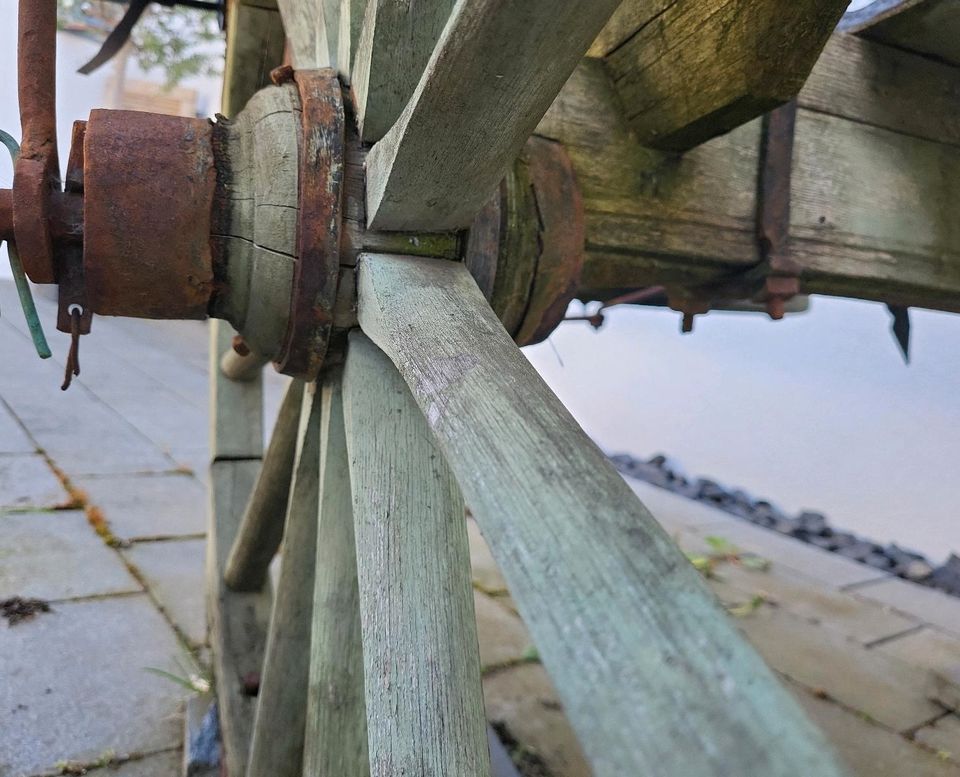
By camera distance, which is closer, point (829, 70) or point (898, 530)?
point (829, 70)

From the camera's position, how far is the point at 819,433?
131 inches

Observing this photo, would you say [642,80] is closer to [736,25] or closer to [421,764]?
[736,25]

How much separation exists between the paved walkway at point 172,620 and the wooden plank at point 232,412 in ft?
1.56

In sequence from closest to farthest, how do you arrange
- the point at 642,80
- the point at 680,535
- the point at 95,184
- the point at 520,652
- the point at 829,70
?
1. the point at 95,184
2. the point at 642,80
3. the point at 829,70
4. the point at 520,652
5. the point at 680,535

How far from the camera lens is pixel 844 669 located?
2.11 metres

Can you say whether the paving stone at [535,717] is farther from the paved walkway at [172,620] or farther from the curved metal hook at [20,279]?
the curved metal hook at [20,279]

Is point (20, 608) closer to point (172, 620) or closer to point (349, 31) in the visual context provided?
point (172, 620)

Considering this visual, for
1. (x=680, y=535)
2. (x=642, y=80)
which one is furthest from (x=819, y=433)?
(x=642, y=80)

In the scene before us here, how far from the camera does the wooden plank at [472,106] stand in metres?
0.56

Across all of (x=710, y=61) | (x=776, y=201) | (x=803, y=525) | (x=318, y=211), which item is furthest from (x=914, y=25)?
(x=803, y=525)

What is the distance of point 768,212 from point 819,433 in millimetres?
2459

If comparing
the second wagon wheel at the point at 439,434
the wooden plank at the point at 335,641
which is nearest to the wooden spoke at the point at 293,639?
the second wagon wheel at the point at 439,434

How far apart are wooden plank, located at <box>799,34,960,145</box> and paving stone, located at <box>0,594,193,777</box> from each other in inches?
62.5

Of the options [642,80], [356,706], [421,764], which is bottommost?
[356,706]
